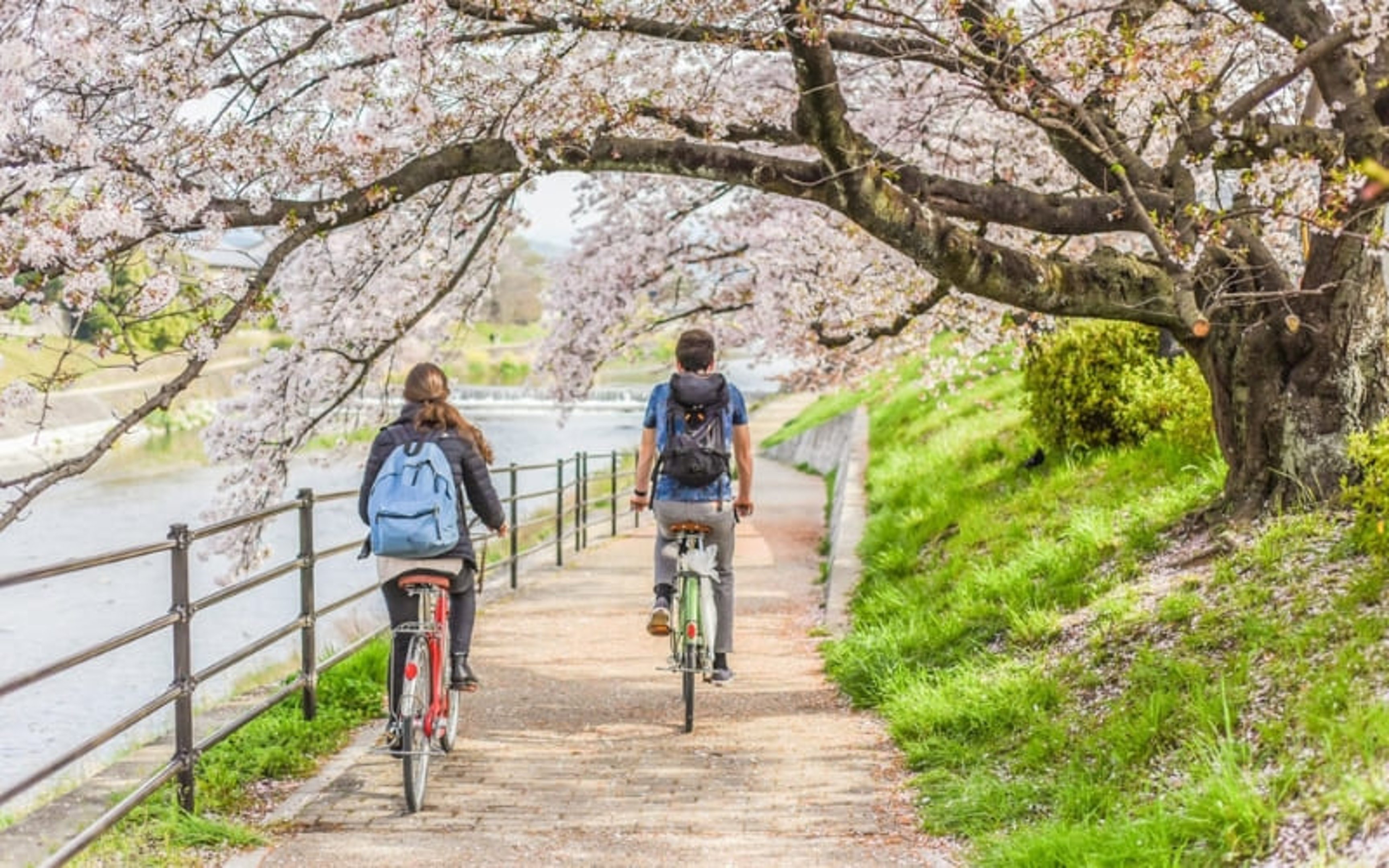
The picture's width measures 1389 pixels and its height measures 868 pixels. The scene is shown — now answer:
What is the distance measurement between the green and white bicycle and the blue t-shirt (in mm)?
145

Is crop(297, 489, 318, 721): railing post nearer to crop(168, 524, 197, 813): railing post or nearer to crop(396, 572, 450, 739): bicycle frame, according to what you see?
crop(396, 572, 450, 739): bicycle frame

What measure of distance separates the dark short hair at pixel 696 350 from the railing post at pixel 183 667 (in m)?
2.43

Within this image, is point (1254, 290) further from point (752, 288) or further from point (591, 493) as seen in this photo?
point (591, 493)

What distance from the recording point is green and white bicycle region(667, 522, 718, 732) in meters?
6.54

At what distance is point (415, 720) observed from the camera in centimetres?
520

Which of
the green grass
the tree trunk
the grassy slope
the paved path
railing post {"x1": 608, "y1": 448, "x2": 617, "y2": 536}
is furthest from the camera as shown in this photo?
railing post {"x1": 608, "y1": 448, "x2": 617, "y2": 536}

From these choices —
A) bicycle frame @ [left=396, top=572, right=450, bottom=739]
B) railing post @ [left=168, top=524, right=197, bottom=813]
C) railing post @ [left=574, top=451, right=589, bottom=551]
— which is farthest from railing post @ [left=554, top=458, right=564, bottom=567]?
railing post @ [left=168, top=524, right=197, bottom=813]

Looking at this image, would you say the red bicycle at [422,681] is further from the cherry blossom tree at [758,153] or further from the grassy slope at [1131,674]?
the grassy slope at [1131,674]

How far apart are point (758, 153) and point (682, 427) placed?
156 centimetres

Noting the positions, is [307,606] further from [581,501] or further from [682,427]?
[581,501]

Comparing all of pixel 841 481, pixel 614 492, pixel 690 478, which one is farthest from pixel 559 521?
pixel 690 478

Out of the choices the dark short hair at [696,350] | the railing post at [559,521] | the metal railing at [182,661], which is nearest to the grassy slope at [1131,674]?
the dark short hair at [696,350]

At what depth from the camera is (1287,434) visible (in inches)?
267

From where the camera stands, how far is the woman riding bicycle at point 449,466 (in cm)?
535
